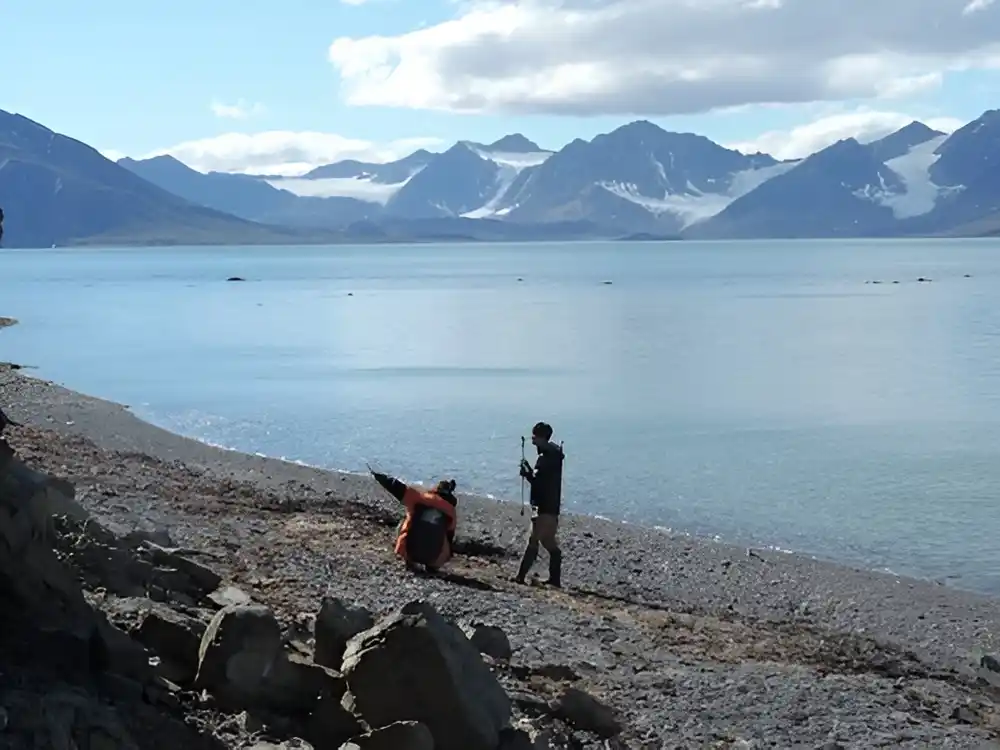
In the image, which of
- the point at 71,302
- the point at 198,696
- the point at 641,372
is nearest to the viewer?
the point at 198,696

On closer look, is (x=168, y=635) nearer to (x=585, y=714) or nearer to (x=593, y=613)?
(x=585, y=714)

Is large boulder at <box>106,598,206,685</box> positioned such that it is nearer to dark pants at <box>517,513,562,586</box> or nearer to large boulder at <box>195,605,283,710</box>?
large boulder at <box>195,605,283,710</box>

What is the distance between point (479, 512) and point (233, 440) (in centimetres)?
1203

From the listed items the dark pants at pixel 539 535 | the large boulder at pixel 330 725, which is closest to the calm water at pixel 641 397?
the dark pants at pixel 539 535

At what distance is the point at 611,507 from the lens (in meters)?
25.7

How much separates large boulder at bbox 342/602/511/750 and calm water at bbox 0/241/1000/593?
14.0m

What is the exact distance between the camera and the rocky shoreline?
980 cm

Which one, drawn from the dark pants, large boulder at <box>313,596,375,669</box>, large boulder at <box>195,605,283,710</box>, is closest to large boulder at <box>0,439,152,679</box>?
large boulder at <box>195,605,283,710</box>

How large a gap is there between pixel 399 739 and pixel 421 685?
54 centimetres

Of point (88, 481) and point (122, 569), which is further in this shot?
point (88, 481)

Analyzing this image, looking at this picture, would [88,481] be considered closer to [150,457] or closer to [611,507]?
[150,457]

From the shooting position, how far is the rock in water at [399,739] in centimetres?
771

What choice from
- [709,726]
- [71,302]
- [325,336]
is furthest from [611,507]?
[71,302]

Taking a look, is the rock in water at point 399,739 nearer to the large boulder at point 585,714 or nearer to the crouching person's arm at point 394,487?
the large boulder at point 585,714
